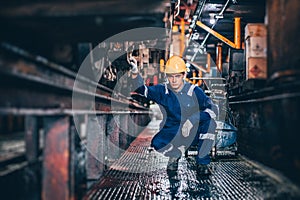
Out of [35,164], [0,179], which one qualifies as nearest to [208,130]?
[35,164]

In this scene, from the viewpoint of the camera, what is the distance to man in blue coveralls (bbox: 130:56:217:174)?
4.79 metres

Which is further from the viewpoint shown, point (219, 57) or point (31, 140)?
point (219, 57)

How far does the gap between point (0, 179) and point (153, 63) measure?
7.26 m

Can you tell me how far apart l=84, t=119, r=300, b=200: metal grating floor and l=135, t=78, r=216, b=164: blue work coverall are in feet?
1.30

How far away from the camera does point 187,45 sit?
10.7 meters

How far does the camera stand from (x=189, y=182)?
4051 millimetres

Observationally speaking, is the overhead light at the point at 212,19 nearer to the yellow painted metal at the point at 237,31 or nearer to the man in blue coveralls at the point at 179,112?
the yellow painted metal at the point at 237,31

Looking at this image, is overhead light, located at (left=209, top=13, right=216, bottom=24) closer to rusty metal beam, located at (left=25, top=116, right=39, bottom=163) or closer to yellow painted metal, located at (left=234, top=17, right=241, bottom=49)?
yellow painted metal, located at (left=234, top=17, right=241, bottom=49)

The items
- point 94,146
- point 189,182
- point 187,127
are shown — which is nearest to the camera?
point 94,146

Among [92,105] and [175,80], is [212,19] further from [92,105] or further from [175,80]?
[92,105]

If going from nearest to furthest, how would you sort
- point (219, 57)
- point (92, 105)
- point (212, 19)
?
point (92, 105) < point (212, 19) < point (219, 57)

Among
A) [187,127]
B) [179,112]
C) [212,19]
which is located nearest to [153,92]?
[179,112]

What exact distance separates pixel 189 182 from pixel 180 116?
115 cm

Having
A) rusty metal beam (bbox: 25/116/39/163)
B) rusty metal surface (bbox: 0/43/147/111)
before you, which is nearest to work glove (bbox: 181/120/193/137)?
rusty metal surface (bbox: 0/43/147/111)
